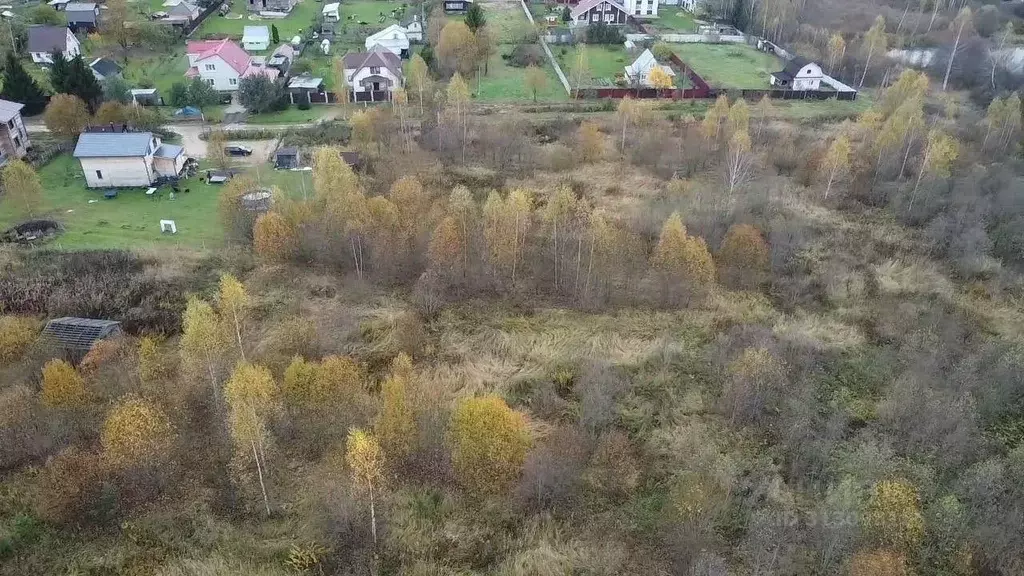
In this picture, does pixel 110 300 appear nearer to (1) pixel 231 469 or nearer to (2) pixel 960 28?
(1) pixel 231 469

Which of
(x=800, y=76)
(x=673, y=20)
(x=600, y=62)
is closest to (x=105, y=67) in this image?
(x=600, y=62)

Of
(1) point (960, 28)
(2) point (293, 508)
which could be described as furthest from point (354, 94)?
(1) point (960, 28)

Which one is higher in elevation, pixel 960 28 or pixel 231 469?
pixel 960 28

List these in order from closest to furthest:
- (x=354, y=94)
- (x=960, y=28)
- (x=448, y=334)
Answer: (x=448, y=334) < (x=354, y=94) < (x=960, y=28)

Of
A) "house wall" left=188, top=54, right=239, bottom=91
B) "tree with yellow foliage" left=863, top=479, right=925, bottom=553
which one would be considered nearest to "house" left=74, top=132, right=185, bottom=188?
"house wall" left=188, top=54, right=239, bottom=91

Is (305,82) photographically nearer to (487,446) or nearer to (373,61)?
(373,61)

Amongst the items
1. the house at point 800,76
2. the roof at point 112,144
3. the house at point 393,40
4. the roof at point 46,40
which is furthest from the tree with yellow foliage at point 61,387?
the house at point 800,76

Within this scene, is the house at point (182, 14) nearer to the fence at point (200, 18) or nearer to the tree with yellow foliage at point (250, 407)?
the fence at point (200, 18)
